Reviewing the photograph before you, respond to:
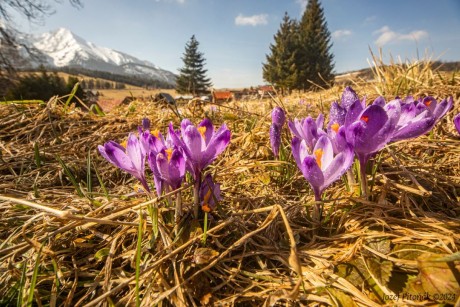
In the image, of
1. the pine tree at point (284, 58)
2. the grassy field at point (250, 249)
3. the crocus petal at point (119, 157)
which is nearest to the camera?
the grassy field at point (250, 249)

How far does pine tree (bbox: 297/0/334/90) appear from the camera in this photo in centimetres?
3403

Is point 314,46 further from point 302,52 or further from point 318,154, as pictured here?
point 318,154

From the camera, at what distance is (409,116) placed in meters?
0.86

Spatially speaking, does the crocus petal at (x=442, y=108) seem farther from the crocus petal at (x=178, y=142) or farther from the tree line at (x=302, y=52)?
the tree line at (x=302, y=52)

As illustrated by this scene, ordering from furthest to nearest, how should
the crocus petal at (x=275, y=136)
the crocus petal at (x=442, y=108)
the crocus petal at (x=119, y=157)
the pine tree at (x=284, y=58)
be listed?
the pine tree at (x=284, y=58) → the crocus petal at (x=275, y=136) → the crocus petal at (x=442, y=108) → the crocus petal at (x=119, y=157)

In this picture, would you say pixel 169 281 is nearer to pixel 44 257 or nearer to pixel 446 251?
pixel 44 257

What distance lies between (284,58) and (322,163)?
3554 cm

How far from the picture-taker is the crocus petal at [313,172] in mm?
748

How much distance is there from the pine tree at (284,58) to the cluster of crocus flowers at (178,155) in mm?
30633

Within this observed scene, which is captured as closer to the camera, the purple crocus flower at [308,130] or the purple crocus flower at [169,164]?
the purple crocus flower at [169,164]

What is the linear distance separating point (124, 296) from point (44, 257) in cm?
29

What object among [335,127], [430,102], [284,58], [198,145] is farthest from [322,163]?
[284,58]

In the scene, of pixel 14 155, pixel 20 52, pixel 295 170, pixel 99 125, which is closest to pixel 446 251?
pixel 295 170

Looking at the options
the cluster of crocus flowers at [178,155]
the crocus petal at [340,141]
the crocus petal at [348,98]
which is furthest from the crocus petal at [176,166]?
the crocus petal at [348,98]
